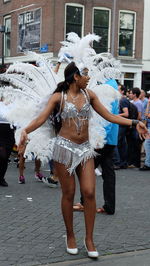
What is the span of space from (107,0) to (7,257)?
2509 centimetres

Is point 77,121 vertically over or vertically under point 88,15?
under

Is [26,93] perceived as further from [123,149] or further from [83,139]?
[123,149]

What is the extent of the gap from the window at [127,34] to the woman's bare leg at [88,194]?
24.2 metres

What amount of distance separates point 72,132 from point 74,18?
23.2 m

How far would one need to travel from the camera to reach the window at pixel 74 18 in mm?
26703

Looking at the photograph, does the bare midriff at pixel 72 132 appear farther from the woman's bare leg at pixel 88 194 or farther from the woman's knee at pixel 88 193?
the woman's knee at pixel 88 193

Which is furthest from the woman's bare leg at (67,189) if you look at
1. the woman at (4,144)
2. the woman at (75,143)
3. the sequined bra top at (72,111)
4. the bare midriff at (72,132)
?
the woman at (4,144)

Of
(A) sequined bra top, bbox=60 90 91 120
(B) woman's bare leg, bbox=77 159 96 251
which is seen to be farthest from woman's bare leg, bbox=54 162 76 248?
(A) sequined bra top, bbox=60 90 91 120

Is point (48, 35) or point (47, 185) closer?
point (47, 185)

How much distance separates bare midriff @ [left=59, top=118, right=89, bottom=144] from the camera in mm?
4617

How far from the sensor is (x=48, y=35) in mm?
26828

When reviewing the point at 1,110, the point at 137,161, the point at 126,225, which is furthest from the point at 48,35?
the point at 126,225

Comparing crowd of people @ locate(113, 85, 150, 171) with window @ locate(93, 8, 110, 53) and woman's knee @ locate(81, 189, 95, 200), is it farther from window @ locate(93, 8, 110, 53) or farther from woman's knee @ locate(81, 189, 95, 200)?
window @ locate(93, 8, 110, 53)

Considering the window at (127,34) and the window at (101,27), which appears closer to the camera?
the window at (101,27)
